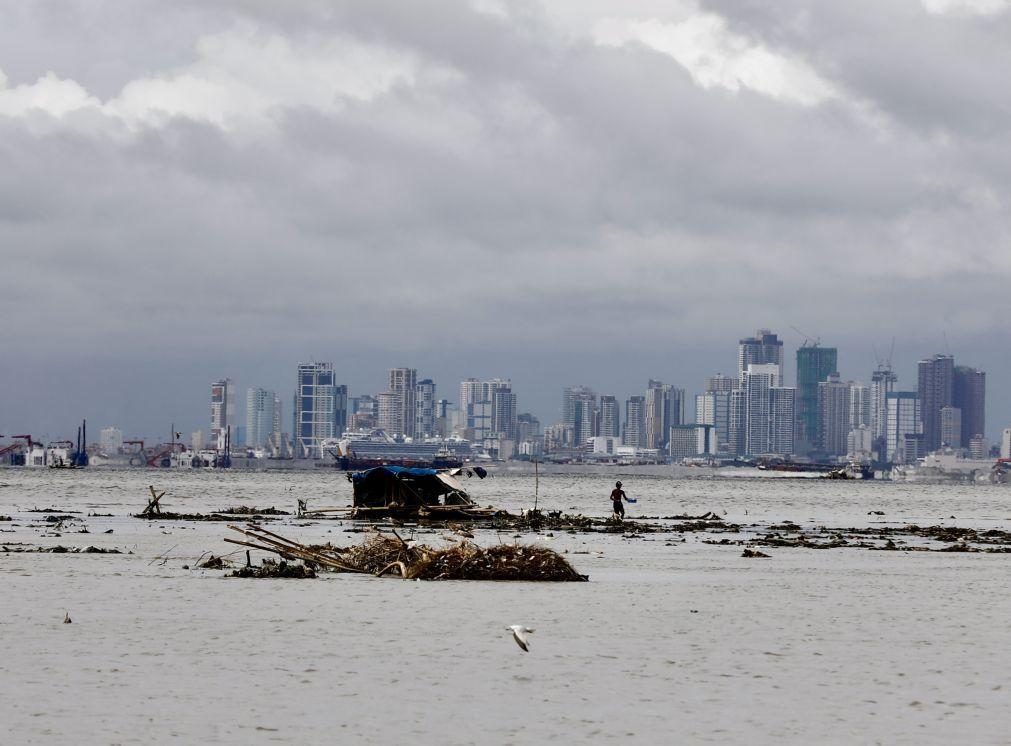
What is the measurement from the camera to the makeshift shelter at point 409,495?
71562 mm

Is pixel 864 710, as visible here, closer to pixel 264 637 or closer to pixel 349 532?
pixel 264 637

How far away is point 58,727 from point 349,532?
41.9m

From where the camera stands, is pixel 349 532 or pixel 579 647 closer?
pixel 579 647

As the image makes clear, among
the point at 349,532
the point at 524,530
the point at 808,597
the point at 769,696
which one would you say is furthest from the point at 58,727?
the point at 524,530

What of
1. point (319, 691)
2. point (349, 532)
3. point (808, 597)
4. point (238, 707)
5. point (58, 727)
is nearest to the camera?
point (58, 727)

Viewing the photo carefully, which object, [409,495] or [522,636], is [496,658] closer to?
Result: [522,636]

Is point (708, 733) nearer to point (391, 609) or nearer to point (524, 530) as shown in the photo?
point (391, 609)

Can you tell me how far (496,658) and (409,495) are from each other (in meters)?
50.1

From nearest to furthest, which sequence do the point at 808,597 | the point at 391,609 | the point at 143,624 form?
the point at 143,624
the point at 391,609
the point at 808,597

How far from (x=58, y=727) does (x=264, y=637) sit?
8171 millimetres

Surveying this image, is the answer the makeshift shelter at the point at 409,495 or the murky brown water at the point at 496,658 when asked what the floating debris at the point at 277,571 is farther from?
the makeshift shelter at the point at 409,495

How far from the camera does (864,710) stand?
19188 mm

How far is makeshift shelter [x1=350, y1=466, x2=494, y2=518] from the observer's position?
71562 mm

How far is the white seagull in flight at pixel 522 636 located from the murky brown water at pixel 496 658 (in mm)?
196
